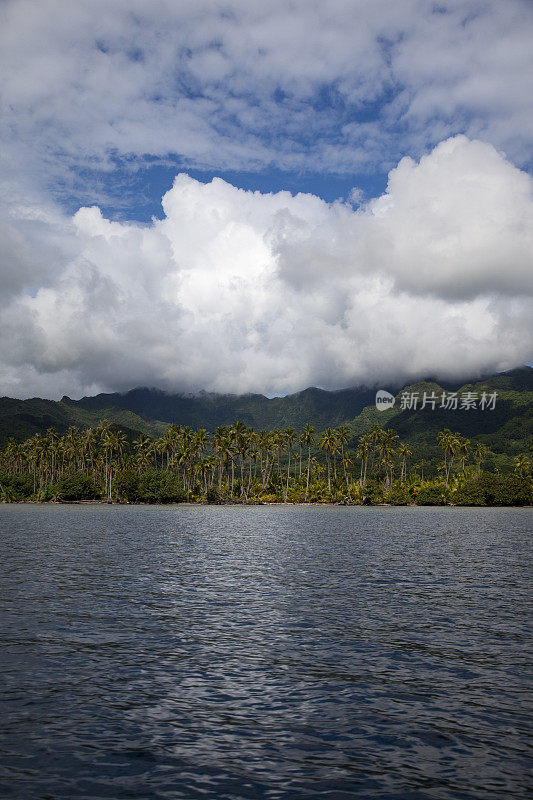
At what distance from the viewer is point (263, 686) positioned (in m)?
18.1

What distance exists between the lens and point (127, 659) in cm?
2055

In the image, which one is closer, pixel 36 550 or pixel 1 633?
pixel 1 633

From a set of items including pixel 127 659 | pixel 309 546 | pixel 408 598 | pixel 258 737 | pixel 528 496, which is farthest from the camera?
pixel 528 496

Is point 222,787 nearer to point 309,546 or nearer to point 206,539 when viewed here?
point 309,546

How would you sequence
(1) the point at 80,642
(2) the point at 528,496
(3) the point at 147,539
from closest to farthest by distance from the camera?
(1) the point at 80,642 < (3) the point at 147,539 < (2) the point at 528,496

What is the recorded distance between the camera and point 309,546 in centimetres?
6300

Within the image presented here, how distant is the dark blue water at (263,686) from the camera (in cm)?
1243

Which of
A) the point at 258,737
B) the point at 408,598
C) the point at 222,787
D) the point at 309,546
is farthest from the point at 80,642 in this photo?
the point at 309,546

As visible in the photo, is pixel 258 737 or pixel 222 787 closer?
pixel 222 787

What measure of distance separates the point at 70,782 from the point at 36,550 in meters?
48.2

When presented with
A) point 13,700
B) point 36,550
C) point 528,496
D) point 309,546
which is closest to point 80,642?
point 13,700

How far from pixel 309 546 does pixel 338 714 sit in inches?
1881

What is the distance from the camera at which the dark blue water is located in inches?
489

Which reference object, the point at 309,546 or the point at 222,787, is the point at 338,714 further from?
the point at 309,546
